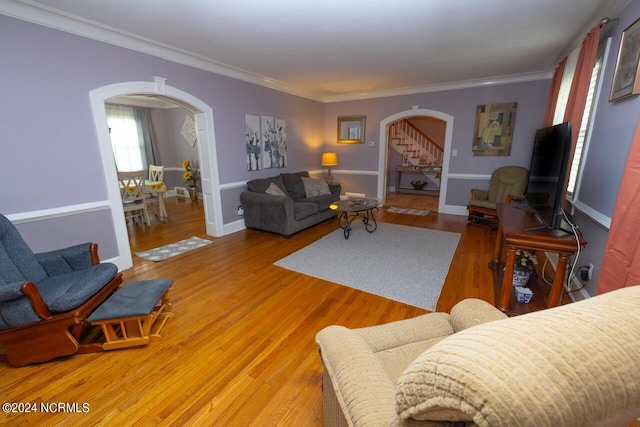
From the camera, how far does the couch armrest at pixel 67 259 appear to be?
7.02 ft

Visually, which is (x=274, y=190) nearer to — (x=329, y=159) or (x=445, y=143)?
(x=329, y=159)

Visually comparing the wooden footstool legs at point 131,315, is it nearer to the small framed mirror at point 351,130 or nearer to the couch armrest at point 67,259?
the couch armrest at point 67,259

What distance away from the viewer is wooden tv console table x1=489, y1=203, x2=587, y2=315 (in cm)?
186

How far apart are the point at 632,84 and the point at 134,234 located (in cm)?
601

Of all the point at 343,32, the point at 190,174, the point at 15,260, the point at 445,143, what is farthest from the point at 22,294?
the point at 445,143

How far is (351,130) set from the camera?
6406 mm

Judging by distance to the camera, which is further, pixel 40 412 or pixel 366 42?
pixel 366 42

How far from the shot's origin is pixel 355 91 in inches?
231

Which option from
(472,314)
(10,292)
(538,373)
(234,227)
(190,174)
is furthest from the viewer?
(190,174)

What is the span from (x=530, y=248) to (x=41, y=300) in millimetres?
3301

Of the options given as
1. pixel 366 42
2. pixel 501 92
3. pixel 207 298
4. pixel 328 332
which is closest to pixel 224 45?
pixel 366 42

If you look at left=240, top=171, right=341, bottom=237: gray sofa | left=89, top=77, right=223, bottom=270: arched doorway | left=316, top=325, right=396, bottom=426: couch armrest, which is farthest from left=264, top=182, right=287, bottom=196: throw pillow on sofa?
left=316, top=325, right=396, bottom=426: couch armrest

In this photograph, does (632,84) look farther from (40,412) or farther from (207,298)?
(40,412)

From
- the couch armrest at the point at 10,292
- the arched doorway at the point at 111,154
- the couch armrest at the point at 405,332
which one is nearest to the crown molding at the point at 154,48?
the arched doorway at the point at 111,154
